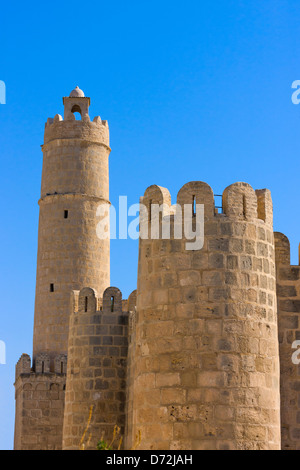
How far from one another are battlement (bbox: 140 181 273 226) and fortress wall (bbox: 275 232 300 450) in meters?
1.61

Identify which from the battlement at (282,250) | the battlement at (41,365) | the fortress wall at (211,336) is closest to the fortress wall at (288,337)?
the battlement at (282,250)

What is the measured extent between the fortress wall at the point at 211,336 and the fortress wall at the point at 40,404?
16357mm

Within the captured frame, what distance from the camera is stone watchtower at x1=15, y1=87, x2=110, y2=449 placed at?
27.5 meters

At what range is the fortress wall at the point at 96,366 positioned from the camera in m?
18.9

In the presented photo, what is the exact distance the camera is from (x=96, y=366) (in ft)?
62.5

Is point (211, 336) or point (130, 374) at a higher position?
point (130, 374)

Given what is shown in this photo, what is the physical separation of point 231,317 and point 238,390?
84cm

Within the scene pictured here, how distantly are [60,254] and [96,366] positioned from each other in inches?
382

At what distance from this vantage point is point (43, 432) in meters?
Answer: 27.2

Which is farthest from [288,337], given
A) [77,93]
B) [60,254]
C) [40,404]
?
[77,93]

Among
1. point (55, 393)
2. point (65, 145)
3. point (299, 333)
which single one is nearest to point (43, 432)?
point (55, 393)

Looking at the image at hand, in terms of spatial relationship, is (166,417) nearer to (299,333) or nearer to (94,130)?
(299,333)

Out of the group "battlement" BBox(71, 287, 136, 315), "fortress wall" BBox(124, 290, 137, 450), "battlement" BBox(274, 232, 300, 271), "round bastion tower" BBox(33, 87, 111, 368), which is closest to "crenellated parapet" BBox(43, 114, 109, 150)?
"round bastion tower" BBox(33, 87, 111, 368)

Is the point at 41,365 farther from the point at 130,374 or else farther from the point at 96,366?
the point at 130,374
